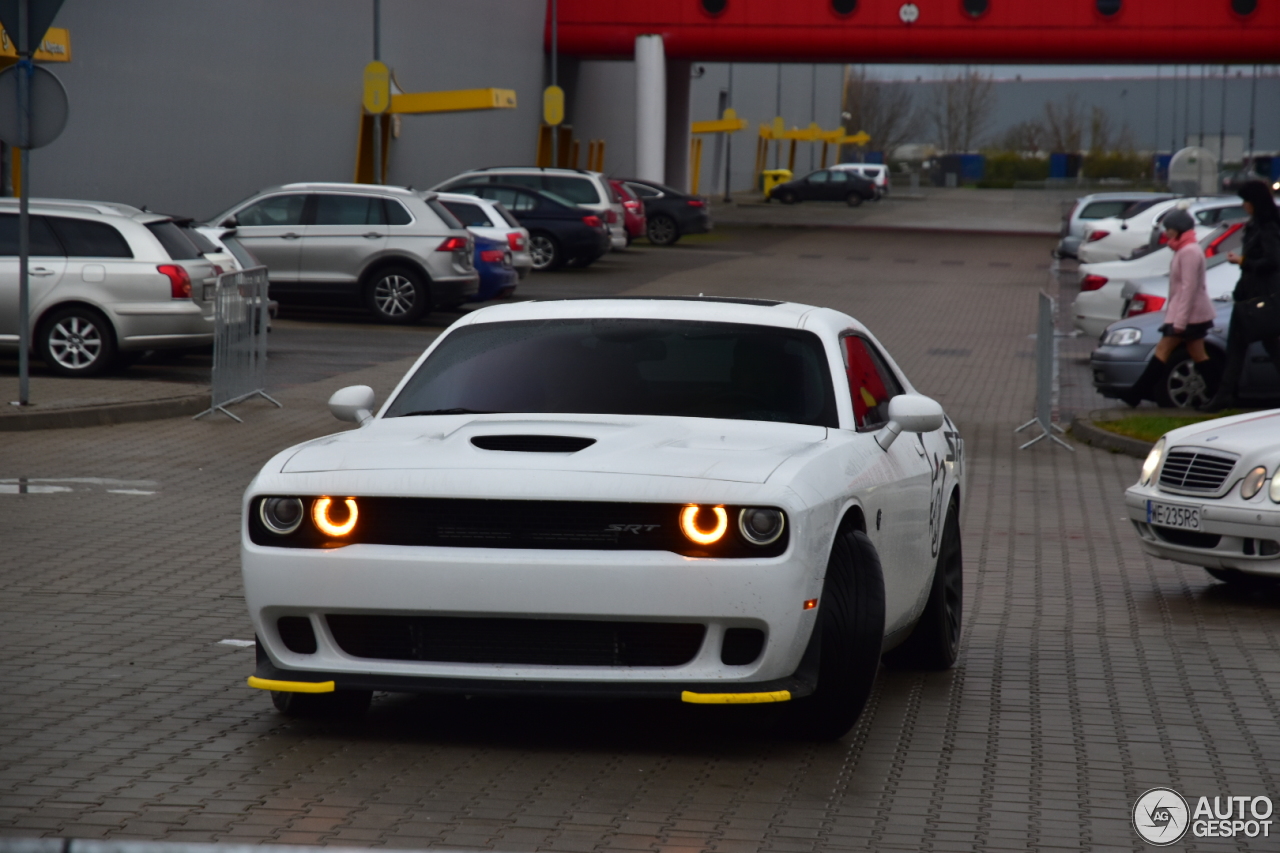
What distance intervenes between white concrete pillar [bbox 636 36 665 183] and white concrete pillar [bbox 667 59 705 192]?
184 inches

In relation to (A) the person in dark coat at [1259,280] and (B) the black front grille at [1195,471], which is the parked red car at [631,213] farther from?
(B) the black front grille at [1195,471]

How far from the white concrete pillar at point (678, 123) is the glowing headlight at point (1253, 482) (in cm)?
4708

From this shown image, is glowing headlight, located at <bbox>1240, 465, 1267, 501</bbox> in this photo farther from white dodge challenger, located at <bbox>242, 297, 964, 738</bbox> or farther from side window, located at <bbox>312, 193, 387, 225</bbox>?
side window, located at <bbox>312, 193, 387, 225</bbox>

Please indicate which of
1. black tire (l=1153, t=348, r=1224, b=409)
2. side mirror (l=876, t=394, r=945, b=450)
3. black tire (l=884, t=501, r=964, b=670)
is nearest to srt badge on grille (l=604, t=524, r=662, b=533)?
side mirror (l=876, t=394, r=945, b=450)

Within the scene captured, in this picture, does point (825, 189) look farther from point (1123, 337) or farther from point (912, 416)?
point (912, 416)

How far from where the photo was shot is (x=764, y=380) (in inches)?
263

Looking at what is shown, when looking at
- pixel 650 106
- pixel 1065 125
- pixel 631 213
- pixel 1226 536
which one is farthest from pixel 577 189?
pixel 1065 125

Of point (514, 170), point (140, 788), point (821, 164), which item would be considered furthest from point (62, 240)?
point (821, 164)

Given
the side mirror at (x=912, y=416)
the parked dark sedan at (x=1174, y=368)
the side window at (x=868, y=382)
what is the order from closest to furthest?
the side mirror at (x=912, y=416)
the side window at (x=868, y=382)
the parked dark sedan at (x=1174, y=368)

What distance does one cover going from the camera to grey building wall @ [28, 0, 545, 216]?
27.1 meters

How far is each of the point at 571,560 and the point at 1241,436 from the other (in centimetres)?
493

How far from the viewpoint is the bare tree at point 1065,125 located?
137137mm

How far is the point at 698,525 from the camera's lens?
5.50 meters

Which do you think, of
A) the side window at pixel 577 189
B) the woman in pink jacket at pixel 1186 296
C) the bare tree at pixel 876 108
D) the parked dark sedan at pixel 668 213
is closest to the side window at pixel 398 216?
the woman in pink jacket at pixel 1186 296
